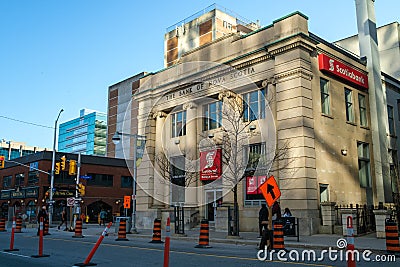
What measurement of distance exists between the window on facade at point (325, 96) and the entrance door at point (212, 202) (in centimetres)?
925

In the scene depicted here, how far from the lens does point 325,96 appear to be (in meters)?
26.3

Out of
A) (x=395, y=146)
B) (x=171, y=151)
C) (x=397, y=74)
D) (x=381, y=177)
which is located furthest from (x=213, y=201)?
(x=397, y=74)

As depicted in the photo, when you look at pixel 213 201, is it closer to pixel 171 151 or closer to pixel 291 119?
pixel 171 151

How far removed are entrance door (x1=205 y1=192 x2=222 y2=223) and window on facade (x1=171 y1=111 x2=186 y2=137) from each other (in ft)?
19.1

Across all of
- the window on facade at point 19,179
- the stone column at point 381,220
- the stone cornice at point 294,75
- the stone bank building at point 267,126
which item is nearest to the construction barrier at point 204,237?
the stone bank building at point 267,126

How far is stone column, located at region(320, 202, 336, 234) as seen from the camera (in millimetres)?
22125

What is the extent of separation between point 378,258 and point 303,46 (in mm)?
15083

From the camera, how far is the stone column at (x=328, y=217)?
22.1m

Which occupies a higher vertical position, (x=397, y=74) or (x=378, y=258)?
(x=397, y=74)

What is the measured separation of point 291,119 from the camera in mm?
24141

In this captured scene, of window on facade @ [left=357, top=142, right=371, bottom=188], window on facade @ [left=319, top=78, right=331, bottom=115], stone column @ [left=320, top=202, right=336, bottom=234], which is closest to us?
stone column @ [left=320, top=202, right=336, bottom=234]

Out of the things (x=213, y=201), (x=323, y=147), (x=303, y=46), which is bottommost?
(x=213, y=201)

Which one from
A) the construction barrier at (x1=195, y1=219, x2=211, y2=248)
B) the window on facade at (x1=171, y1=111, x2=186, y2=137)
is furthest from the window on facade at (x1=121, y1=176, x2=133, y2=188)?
the construction barrier at (x1=195, y1=219, x2=211, y2=248)

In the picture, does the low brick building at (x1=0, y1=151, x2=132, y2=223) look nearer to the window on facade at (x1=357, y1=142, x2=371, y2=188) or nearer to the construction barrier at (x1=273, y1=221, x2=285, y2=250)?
the window on facade at (x1=357, y1=142, x2=371, y2=188)
